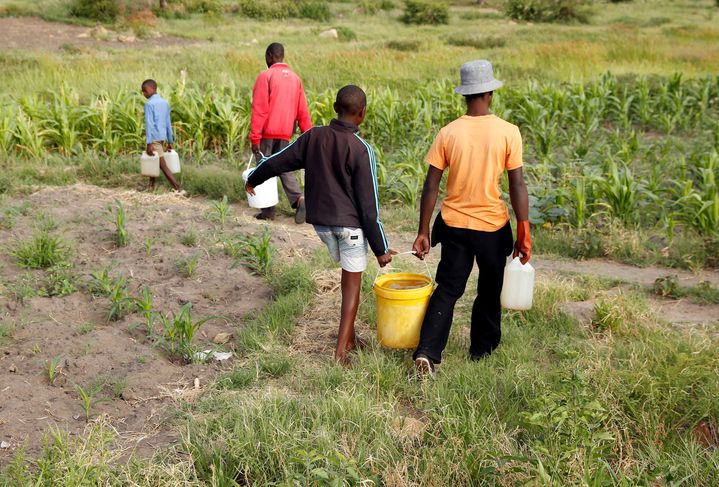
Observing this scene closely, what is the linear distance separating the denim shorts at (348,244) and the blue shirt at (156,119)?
14.3ft

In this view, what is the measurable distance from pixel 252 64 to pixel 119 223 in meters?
10.4

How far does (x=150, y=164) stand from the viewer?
27.5 feet

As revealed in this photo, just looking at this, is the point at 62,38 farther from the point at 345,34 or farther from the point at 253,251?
the point at 253,251

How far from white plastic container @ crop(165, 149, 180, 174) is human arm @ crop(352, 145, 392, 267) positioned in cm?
474

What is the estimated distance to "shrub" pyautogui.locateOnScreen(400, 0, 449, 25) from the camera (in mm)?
30516

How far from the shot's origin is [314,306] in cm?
523

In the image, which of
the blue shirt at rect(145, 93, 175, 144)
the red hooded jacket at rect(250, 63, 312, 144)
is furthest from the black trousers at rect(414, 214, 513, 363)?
the blue shirt at rect(145, 93, 175, 144)

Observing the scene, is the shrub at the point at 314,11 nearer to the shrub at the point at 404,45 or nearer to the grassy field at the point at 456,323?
the shrub at the point at 404,45

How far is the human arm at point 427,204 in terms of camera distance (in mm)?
4102

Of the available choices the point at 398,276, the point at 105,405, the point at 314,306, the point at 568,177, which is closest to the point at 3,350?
the point at 105,405

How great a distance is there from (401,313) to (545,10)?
1204 inches

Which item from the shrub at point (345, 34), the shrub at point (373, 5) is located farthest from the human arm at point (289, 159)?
the shrub at point (373, 5)

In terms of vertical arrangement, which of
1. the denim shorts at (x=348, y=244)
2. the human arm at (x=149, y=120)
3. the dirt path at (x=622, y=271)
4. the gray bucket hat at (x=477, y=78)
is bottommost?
the dirt path at (x=622, y=271)

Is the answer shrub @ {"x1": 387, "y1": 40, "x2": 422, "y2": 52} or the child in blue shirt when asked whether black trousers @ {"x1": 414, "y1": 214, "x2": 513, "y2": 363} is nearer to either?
the child in blue shirt
